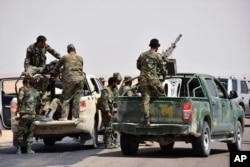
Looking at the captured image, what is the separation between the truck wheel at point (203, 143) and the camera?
652 inches

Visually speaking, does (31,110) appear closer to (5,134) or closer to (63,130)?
(63,130)

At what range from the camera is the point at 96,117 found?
19969mm

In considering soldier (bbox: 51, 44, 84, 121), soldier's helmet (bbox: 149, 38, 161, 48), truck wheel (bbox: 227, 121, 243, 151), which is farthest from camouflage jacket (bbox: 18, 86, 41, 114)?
truck wheel (bbox: 227, 121, 243, 151)

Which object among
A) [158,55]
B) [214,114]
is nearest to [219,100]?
[214,114]

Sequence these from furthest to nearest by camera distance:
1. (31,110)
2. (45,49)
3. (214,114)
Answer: (45,49) → (31,110) → (214,114)

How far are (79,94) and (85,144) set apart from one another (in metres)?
1.21

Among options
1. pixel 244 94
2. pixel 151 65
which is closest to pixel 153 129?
pixel 151 65

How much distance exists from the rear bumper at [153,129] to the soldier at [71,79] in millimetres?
1955

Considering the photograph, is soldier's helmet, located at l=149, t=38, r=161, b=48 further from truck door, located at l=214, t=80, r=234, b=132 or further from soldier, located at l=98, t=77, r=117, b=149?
soldier, located at l=98, t=77, r=117, b=149

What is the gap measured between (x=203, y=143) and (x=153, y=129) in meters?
1.02

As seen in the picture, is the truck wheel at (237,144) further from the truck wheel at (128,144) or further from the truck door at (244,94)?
the truck door at (244,94)

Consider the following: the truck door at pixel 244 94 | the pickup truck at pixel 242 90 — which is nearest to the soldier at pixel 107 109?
the pickup truck at pixel 242 90

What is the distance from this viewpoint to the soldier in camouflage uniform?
61.0ft

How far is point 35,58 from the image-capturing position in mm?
19734
